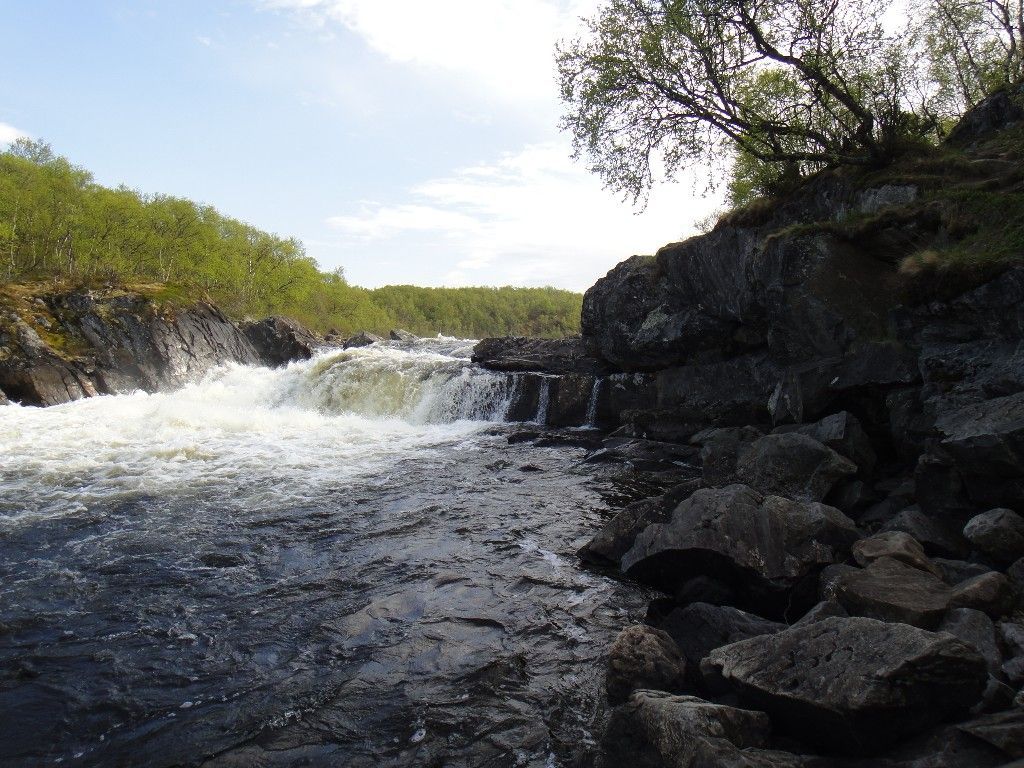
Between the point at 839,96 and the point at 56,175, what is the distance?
177ft

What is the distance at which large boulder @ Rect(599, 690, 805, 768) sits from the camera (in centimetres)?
374

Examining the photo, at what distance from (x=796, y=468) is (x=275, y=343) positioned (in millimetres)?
33728

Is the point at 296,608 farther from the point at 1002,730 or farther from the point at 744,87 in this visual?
the point at 744,87

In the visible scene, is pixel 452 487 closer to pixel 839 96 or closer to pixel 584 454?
pixel 584 454

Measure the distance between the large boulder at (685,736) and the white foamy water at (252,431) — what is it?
30.3ft

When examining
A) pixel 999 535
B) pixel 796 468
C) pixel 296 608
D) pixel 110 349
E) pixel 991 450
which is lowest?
pixel 296 608

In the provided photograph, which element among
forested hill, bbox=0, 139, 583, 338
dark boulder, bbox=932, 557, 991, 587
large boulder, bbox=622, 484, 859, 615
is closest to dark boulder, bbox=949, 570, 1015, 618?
dark boulder, bbox=932, 557, 991, 587

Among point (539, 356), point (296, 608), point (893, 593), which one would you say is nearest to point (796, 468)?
point (893, 593)

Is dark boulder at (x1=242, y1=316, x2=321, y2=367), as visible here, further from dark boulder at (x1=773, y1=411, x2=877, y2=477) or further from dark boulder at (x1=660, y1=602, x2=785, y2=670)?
dark boulder at (x1=660, y1=602, x2=785, y2=670)

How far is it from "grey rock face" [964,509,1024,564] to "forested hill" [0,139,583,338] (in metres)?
34.8

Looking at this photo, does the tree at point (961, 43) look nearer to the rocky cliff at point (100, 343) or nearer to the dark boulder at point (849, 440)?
the dark boulder at point (849, 440)

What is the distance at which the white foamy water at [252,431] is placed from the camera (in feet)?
41.7

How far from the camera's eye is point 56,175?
45750 millimetres

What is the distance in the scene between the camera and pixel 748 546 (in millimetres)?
6898
